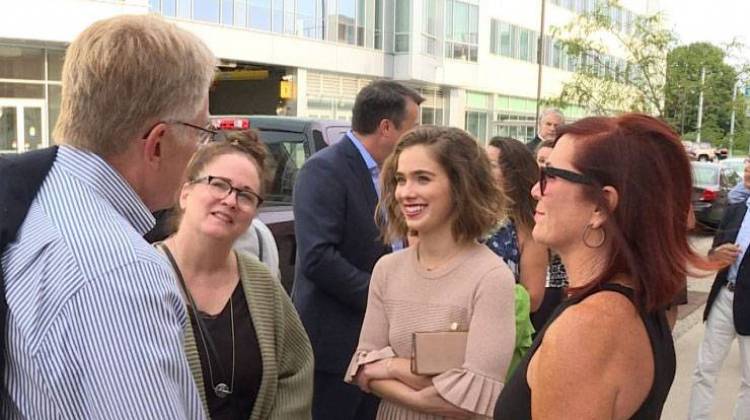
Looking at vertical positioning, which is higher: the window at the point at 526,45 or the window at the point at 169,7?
the window at the point at 526,45

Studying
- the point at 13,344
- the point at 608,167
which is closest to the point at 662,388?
the point at 608,167

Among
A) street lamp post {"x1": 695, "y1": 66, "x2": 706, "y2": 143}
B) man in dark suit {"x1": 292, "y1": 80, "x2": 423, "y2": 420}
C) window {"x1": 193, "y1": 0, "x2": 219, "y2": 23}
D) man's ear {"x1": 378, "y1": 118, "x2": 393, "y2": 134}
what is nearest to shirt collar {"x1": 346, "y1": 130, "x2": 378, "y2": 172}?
man in dark suit {"x1": 292, "y1": 80, "x2": 423, "y2": 420}

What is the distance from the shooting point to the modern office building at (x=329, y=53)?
68.9ft

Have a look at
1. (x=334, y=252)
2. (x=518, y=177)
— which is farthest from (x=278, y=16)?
(x=334, y=252)

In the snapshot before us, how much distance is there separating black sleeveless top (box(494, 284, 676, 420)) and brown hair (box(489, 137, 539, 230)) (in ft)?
6.14

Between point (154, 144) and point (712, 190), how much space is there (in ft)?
56.7

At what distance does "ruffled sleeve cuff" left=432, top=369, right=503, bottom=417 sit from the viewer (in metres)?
2.47

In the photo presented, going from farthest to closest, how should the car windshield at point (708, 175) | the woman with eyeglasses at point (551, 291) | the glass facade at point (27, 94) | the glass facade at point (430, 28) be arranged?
the glass facade at point (430, 28) → the glass facade at point (27, 94) → the car windshield at point (708, 175) → the woman with eyeglasses at point (551, 291)

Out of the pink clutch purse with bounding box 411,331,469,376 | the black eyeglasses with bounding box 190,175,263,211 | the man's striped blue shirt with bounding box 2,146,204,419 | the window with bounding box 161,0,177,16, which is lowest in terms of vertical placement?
the pink clutch purse with bounding box 411,331,469,376

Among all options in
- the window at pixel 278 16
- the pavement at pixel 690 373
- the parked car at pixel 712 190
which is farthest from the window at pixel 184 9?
the pavement at pixel 690 373

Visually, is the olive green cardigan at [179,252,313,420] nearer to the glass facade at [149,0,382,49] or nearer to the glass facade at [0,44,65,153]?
the glass facade at [0,44,65,153]

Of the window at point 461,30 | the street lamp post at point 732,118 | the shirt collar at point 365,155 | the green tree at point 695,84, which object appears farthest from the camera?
the window at point 461,30

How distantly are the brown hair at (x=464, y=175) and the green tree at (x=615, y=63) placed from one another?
865cm

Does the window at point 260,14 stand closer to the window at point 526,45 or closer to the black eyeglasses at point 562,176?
the window at point 526,45
